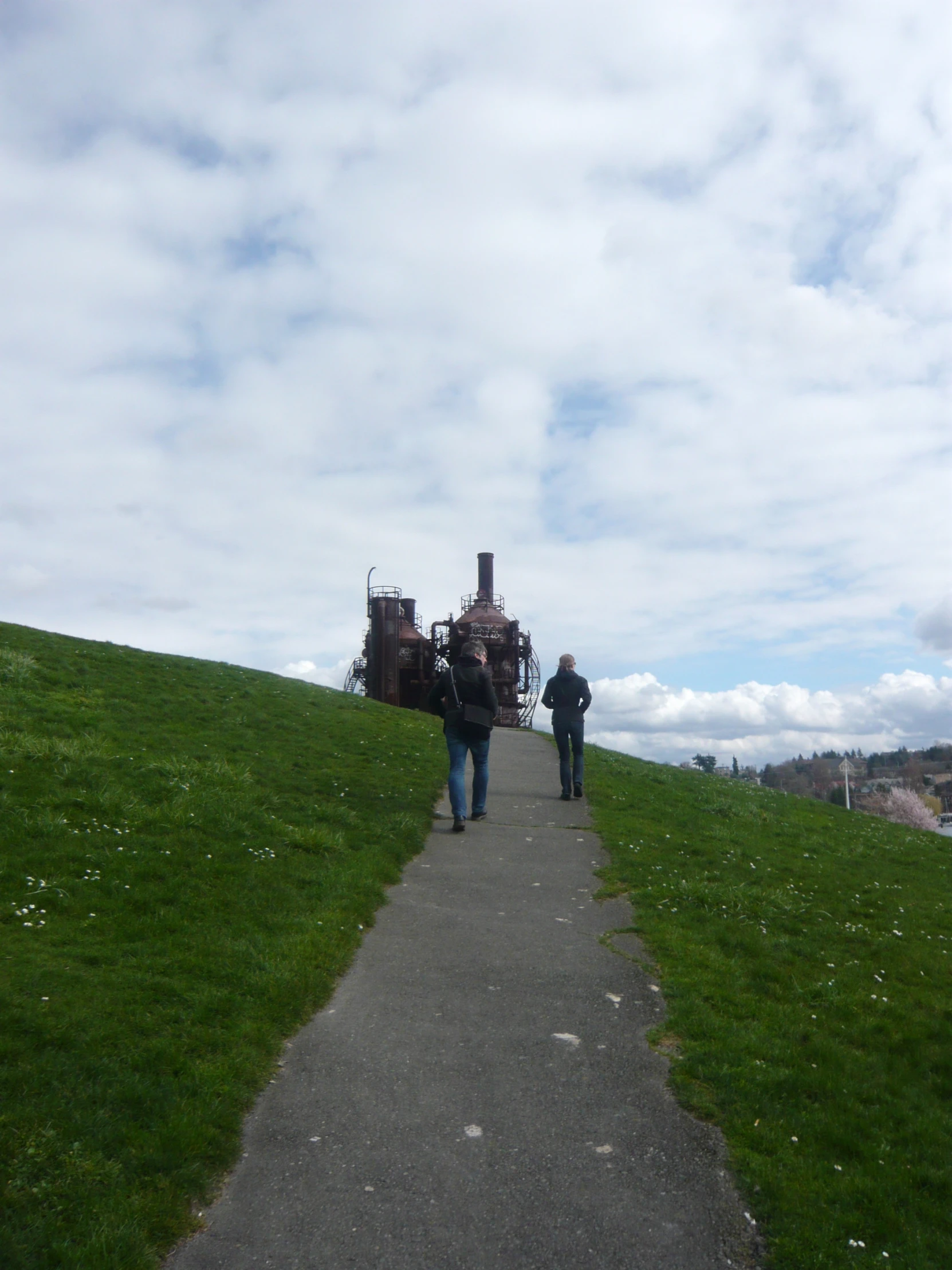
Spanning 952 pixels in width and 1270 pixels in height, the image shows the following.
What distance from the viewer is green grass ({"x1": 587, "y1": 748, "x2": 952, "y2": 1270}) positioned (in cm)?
496

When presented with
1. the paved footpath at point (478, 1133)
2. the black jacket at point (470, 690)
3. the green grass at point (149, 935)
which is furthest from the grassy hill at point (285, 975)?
the black jacket at point (470, 690)

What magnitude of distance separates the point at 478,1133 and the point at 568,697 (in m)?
11.4

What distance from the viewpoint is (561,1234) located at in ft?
15.4

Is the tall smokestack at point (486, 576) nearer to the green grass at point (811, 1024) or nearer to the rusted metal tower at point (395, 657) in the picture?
the rusted metal tower at point (395, 657)

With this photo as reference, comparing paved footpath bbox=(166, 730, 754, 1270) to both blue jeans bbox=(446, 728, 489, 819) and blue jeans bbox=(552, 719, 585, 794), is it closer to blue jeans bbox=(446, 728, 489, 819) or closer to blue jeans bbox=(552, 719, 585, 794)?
blue jeans bbox=(446, 728, 489, 819)

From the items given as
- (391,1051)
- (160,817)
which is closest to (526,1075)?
(391,1051)

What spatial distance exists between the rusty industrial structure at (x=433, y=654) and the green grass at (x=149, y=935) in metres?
42.8

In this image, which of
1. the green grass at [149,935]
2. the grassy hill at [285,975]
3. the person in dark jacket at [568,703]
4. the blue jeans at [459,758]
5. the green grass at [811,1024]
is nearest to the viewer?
the green grass at [149,935]

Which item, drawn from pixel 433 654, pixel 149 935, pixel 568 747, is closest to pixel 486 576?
pixel 433 654

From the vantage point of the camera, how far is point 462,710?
13867 mm

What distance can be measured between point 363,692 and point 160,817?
55.5 metres

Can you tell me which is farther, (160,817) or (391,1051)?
(160,817)

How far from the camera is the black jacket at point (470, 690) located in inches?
549

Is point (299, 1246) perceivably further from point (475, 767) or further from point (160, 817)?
point (475, 767)
